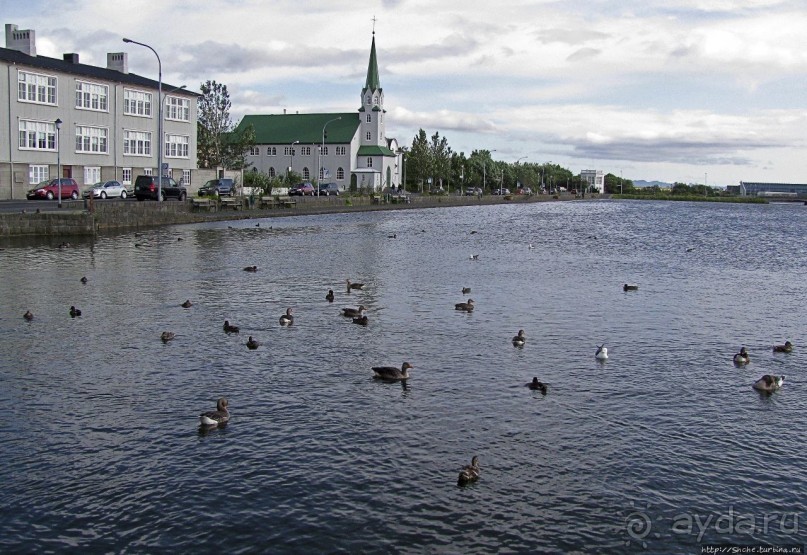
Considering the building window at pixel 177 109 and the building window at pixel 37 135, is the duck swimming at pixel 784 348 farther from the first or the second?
the building window at pixel 177 109

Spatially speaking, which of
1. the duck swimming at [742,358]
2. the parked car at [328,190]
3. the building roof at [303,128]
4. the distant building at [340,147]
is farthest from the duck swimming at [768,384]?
the building roof at [303,128]

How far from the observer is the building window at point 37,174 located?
70.8 metres

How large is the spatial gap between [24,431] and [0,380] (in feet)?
11.5

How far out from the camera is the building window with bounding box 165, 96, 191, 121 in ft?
295

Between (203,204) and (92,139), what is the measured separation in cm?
1818

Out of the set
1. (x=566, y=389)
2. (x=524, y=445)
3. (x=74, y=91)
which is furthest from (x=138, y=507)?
(x=74, y=91)

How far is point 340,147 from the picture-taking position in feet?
504

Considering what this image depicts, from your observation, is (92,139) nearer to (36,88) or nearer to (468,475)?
(36,88)

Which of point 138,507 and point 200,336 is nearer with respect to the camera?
point 138,507

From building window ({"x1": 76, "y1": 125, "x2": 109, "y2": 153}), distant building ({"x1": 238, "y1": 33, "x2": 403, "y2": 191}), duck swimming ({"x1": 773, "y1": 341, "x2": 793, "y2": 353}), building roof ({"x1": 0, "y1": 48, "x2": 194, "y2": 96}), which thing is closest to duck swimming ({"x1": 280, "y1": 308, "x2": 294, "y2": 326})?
duck swimming ({"x1": 773, "y1": 341, "x2": 793, "y2": 353})

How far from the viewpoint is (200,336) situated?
69.3 ft

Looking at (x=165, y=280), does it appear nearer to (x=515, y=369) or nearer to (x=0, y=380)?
(x=0, y=380)

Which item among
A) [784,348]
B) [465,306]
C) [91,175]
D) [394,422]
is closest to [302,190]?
[91,175]

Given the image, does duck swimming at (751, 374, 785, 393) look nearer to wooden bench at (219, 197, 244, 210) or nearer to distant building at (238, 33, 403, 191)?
wooden bench at (219, 197, 244, 210)
